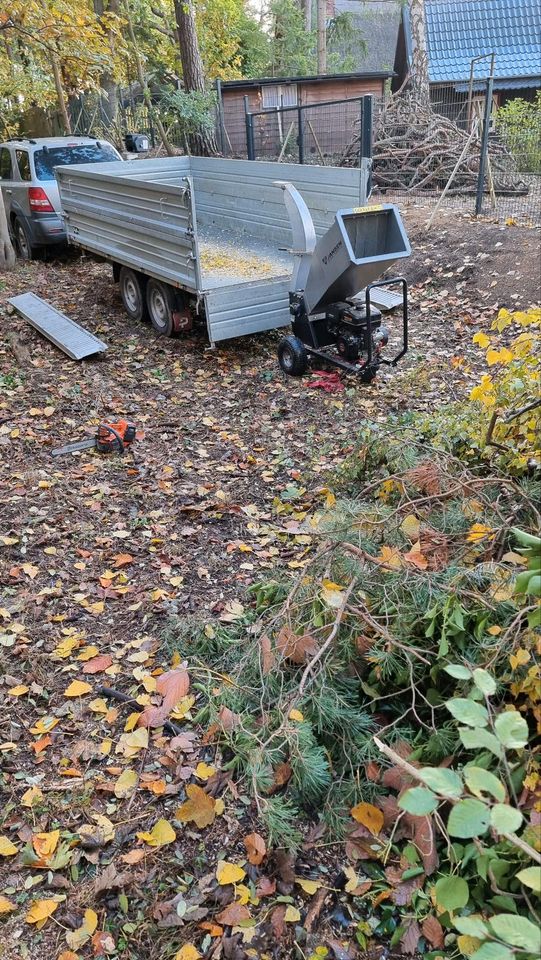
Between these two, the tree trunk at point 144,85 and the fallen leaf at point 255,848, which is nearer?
the fallen leaf at point 255,848

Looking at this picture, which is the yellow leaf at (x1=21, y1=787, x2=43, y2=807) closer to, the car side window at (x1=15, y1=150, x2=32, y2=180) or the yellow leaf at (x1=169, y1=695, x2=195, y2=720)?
the yellow leaf at (x1=169, y1=695, x2=195, y2=720)

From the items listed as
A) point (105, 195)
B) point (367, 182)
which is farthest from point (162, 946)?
point (105, 195)

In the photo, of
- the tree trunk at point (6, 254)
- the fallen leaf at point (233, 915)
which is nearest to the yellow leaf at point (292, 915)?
the fallen leaf at point (233, 915)

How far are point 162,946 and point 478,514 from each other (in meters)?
1.95

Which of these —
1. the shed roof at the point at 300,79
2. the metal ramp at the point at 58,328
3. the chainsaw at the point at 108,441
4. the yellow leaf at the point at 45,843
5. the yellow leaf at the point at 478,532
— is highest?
the shed roof at the point at 300,79

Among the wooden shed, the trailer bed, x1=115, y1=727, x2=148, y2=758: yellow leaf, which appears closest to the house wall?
the wooden shed

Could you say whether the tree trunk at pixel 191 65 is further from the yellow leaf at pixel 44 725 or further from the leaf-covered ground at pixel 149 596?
the yellow leaf at pixel 44 725

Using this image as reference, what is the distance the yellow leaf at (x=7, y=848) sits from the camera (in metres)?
2.38

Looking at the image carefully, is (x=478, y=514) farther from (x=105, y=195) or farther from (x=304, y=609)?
(x=105, y=195)

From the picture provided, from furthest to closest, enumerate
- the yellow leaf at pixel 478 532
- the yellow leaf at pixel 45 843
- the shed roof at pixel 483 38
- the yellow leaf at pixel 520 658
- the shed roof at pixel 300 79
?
the shed roof at pixel 483 38 → the shed roof at pixel 300 79 → the yellow leaf at pixel 478 532 → the yellow leaf at pixel 45 843 → the yellow leaf at pixel 520 658

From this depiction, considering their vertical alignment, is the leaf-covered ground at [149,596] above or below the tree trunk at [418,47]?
below

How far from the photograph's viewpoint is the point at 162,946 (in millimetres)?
2094

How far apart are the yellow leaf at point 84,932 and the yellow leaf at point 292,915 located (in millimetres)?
611

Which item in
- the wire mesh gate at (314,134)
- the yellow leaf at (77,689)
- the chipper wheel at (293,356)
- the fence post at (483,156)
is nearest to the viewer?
the yellow leaf at (77,689)
